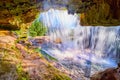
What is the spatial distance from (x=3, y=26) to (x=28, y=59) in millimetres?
A: 596

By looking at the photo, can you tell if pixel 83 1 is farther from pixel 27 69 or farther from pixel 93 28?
pixel 27 69

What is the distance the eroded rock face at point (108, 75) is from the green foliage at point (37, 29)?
2.54 ft

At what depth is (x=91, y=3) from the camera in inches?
131

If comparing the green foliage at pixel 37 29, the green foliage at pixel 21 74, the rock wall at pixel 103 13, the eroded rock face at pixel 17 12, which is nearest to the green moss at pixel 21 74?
the green foliage at pixel 21 74

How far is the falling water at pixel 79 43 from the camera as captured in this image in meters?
2.47

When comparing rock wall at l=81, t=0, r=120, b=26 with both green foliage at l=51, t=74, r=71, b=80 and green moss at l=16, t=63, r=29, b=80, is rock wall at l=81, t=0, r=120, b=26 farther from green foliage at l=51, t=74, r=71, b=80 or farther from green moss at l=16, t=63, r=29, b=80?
green moss at l=16, t=63, r=29, b=80

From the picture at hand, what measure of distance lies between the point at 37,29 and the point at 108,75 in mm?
934

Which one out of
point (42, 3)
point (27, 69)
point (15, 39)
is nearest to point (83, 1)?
point (42, 3)

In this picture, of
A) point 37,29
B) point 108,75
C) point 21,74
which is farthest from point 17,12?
point 108,75

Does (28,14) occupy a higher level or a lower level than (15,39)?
higher

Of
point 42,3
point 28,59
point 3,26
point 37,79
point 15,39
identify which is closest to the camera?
point 37,79

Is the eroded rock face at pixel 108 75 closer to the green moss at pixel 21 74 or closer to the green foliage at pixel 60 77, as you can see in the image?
the green foliage at pixel 60 77

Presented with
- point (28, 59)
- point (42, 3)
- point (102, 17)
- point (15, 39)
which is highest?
point (42, 3)

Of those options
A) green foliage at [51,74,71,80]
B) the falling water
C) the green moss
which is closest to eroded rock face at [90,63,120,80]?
the falling water
